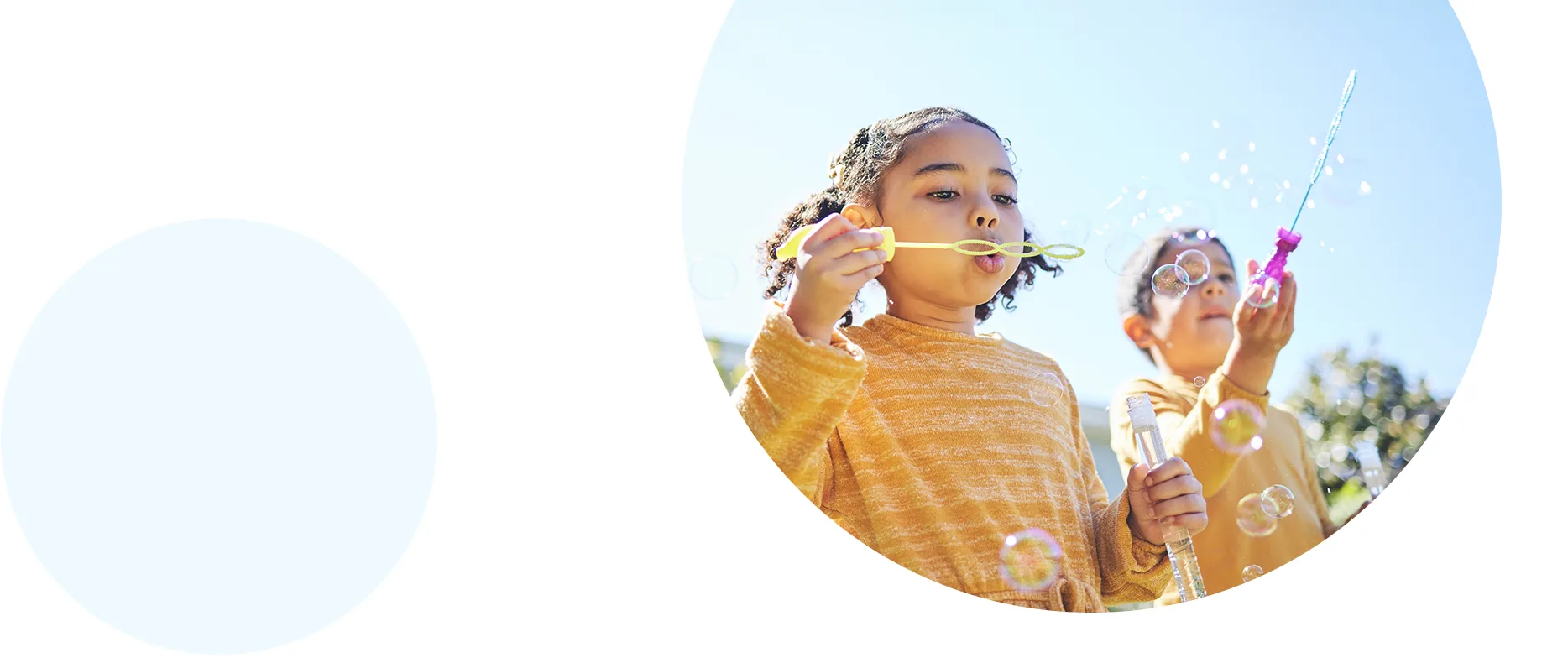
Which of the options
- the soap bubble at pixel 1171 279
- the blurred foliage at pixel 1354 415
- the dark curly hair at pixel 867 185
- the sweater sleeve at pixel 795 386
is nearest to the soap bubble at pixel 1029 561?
the sweater sleeve at pixel 795 386

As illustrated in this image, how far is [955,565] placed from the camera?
1325 mm

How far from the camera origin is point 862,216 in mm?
1474

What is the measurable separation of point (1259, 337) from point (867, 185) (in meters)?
0.57

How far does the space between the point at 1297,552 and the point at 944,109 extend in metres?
0.90

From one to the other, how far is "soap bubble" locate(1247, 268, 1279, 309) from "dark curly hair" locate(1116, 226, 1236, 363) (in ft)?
0.58

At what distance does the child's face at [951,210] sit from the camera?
4.56ft

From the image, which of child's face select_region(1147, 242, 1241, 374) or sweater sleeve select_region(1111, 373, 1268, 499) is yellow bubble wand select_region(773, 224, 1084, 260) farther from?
child's face select_region(1147, 242, 1241, 374)

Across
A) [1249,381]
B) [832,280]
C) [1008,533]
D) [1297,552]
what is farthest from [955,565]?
[1297,552]

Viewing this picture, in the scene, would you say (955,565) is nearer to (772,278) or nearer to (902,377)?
(902,377)

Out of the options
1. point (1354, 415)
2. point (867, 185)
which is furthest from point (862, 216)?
point (1354, 415)

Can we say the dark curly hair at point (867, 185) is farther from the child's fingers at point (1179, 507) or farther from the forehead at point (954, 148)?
the child's fingers at point (1179, 507)

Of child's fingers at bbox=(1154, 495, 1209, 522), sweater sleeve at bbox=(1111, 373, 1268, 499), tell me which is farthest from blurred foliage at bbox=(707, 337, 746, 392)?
child's fingers at bbox=(1154, 495, 1209, 522)

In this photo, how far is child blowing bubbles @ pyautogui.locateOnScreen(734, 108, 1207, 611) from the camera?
4.05ft

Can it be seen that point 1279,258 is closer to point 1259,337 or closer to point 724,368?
point 1259,337
